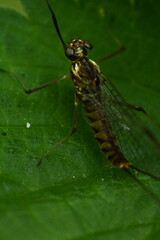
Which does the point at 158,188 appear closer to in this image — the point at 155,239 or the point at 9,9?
the point at 155,239

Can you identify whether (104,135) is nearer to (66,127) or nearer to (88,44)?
(66,127)

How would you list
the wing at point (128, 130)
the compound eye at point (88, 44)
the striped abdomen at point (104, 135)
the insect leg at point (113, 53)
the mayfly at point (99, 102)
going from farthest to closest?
the insect leg at point (113, 53) → the compound eye at point (88, 44) → the mayfly at point (99, 102) → the striped abdomen at point (104, 135) → the wing at point (128, 130)

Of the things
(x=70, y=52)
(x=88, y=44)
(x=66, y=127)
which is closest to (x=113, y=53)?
(x=88, y=44)

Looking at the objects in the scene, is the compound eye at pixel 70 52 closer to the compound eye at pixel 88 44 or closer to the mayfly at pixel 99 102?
the mayfly at pixel 99 102

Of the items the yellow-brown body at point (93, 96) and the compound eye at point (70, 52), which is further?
the compound eye at point (70, 52)

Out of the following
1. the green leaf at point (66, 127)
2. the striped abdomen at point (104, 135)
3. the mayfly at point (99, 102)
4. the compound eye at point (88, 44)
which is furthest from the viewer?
the compound eye at point (88, 44)

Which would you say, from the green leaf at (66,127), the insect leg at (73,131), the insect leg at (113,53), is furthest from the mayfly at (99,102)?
the insect leg at (113,53)

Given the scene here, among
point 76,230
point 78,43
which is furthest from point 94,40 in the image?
point 76,230
